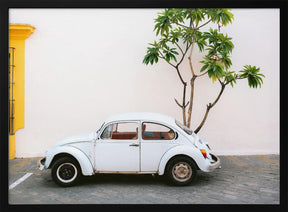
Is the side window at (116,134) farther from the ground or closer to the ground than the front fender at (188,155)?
farther from the ground

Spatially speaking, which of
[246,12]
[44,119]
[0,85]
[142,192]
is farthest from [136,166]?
[246,12]

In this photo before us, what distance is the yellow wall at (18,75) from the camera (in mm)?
8562

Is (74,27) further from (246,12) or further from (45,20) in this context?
(246,12)

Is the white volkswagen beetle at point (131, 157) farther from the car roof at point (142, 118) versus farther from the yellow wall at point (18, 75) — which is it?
the yellow wall at point (18, 75)

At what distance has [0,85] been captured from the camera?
203 inches

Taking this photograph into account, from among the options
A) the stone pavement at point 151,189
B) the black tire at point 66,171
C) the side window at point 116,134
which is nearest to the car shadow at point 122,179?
the stone pavement at point 151,189

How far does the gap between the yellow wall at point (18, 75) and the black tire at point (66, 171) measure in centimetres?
300

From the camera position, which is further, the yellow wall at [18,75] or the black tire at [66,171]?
the yellow wall at [18,75]

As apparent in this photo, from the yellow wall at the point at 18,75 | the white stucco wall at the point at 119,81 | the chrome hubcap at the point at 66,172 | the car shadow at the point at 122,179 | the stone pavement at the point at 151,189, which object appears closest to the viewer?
the stone pavement at the point at 151,189

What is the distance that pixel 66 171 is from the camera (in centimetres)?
625

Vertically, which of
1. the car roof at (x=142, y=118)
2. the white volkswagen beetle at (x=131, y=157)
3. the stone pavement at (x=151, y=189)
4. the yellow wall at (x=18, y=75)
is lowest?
the stone pavement at (x=151, y=189)

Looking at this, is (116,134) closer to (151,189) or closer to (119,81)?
(151,189)

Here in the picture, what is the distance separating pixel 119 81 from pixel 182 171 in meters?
3.68

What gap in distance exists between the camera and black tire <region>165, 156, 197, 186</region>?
615 centimetres
